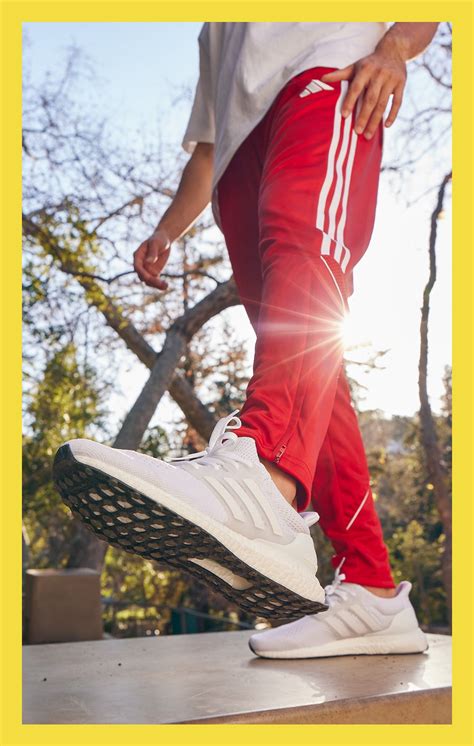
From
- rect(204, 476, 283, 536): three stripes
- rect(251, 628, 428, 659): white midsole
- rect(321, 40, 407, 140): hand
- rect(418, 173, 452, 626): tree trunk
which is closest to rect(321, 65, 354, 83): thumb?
rect(321, 40, 407, 140): hand

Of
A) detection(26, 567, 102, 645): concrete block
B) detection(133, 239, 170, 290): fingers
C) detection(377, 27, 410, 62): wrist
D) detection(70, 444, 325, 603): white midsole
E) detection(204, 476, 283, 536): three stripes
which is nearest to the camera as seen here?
detection(70, 444, 325, 603): white midsole

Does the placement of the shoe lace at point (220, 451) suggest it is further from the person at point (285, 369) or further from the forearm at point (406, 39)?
the forearm at point (406, 39)

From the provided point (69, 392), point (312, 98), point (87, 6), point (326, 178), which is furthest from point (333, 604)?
point (69, 392)

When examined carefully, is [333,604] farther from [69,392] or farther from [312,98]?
[69,392]

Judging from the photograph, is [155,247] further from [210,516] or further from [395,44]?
[210,516]

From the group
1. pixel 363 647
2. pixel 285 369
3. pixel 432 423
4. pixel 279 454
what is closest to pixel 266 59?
pixel 285 369

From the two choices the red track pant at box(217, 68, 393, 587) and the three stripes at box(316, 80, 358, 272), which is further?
the three stripes at box(316, 80, 358, 272)

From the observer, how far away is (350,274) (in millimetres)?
1320

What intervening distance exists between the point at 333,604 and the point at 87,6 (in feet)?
4.13

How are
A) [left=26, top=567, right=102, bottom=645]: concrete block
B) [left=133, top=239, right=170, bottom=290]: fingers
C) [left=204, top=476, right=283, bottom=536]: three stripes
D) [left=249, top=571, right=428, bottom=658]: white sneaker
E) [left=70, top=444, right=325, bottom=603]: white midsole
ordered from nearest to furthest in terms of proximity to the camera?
[left=70, top=444, right=325, bottom=603]: white midsole
[left=204, top=476, right=283, bottom=536]: three stripes
[left=249, top=571, right=428, bottom=658]: white sneaker
[left=133, top=239, right=170, bottom=290]: fingers
[left=26, top=567, right=102, bottom=645]: concrete block

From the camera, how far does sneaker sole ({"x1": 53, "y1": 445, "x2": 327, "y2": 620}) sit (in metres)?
0.87

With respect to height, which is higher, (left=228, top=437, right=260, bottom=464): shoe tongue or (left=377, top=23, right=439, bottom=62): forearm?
(left=377, top=23, right=439, bottom=62): forearm

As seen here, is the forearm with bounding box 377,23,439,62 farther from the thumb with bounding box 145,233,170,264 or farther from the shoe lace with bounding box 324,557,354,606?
the shoe lace with bounding box 324,557,354,606

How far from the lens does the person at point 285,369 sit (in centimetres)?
93
